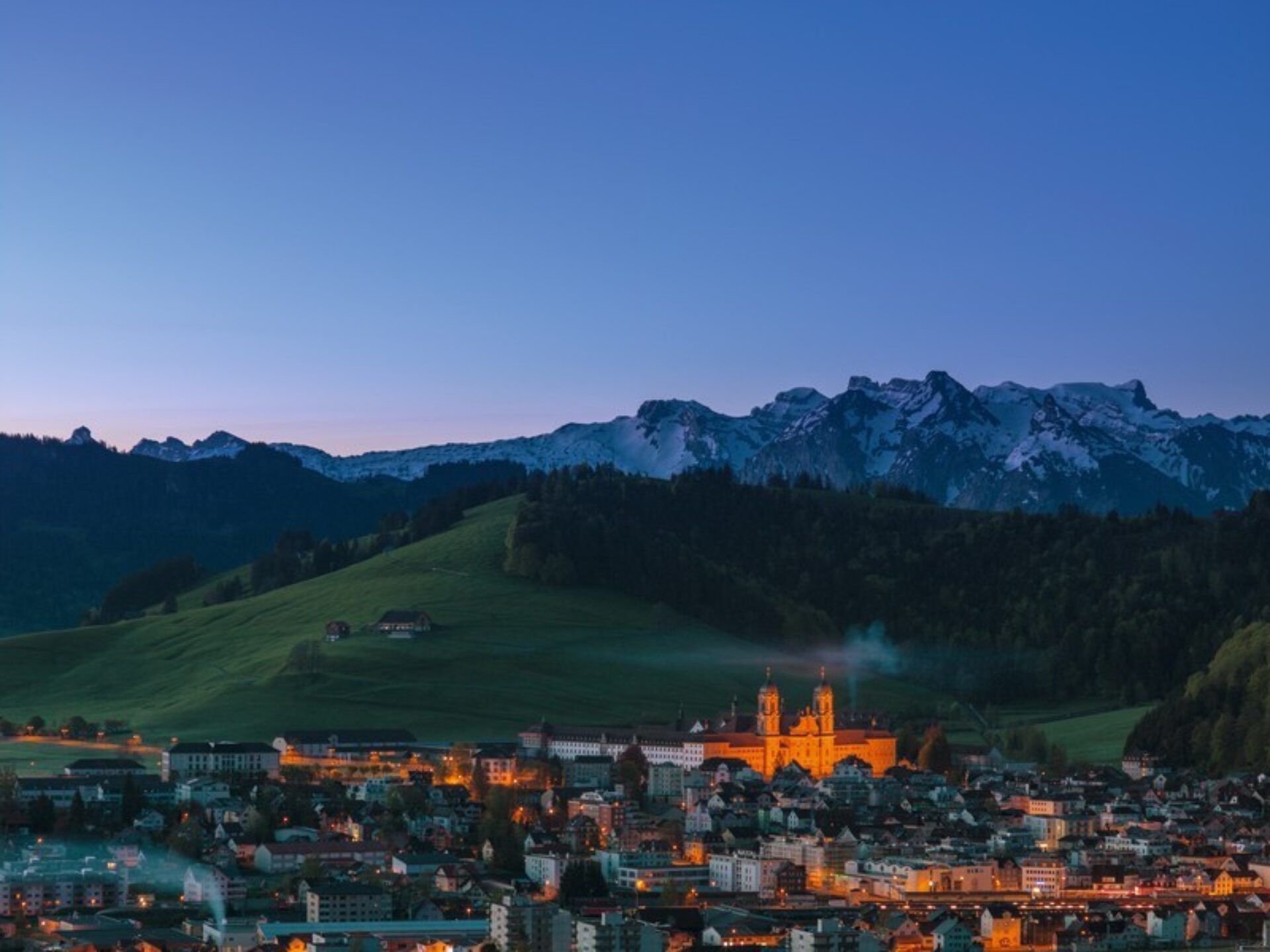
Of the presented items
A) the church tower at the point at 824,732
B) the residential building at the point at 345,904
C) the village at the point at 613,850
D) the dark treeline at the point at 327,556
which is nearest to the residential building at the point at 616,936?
the village at the point at 613,850

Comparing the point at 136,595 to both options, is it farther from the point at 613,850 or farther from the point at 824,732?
the point at 613,850

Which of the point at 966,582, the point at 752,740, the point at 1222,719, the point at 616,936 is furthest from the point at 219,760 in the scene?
Answer: the point at 966,582

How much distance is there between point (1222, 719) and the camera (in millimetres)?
125562

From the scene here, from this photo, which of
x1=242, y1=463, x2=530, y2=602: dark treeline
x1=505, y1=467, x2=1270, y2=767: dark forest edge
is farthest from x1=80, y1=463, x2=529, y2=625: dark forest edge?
x1=505, y1=467, x2=1270, y2=767: dark forest edge

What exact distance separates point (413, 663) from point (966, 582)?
60.9 meters

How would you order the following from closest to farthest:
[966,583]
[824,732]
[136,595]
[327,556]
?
[824,732], [327,556], [966,583], [136,595]

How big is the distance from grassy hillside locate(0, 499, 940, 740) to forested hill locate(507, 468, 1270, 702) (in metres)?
5.23

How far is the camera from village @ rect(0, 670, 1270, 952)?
7094cm

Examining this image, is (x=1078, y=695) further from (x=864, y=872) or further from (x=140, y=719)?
(x=864, y=872)

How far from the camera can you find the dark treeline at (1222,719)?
123 meters

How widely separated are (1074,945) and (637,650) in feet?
282

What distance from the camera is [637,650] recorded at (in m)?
157

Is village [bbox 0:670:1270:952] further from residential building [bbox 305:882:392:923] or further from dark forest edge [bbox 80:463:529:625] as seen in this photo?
dark forest edge [bbox 80:463:529:625]

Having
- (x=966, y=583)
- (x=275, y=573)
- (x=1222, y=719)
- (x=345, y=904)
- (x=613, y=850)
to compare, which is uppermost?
(x=275, y=573)
